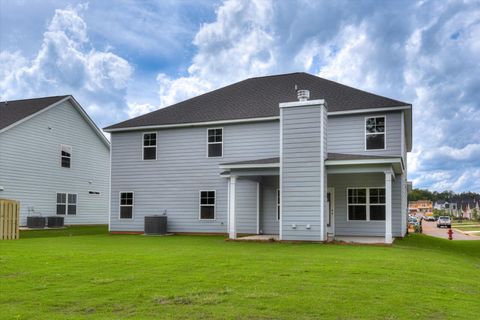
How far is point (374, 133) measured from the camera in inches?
→ 762

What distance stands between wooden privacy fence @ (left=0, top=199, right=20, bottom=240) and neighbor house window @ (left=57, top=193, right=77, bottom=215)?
35.3 ft

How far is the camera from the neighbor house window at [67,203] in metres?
29.7

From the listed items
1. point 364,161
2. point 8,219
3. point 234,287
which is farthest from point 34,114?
point 234,287

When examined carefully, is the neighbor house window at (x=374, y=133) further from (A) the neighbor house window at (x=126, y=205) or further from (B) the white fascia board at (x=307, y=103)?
(A) the neighbor house window at (x=126, y=205)

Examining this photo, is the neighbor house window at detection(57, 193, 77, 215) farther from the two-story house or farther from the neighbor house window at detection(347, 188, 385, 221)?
the neighbor house window at detection(347, 188, 385, 221)

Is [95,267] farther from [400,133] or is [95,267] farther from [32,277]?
[400,133]

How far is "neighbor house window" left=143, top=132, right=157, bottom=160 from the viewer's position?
23.3 metres

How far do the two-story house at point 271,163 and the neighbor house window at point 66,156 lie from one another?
A: 7403 millimetres

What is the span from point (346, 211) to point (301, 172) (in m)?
3.57

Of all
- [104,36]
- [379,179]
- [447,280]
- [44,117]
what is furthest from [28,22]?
[447,280]

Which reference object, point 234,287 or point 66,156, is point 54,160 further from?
point 234,287

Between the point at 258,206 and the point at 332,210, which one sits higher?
the point at 258,206

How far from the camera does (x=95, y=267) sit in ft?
31.9

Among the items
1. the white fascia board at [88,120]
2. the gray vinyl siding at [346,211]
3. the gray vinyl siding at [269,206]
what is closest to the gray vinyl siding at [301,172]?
the gray vinyl siding at [346,211]
